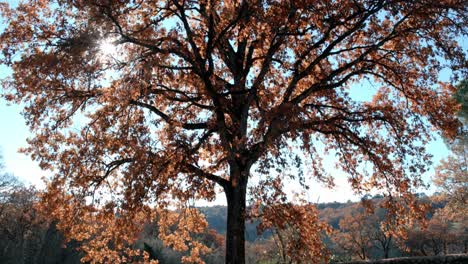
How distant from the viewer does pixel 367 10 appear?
10.2 meters

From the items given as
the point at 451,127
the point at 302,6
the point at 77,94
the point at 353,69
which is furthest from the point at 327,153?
the point at 77,94

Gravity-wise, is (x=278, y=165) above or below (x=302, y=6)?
below

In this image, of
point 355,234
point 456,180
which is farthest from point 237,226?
point 355,234

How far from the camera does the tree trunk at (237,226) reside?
10086 mm

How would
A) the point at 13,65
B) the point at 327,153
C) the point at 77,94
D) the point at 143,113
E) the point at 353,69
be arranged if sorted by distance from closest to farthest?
the point at 13,65 → the point at 143,113 → the point at 77,94 → the point at 353,69 → the point at 327,153

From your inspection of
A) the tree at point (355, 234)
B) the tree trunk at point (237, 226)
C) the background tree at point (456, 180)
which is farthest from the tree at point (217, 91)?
the tree at point (355, 234)

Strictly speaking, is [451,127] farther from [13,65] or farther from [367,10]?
[13,65]

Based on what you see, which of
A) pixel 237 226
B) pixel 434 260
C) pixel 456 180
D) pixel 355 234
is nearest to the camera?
pixel 237 226

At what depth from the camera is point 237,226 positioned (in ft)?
33.6

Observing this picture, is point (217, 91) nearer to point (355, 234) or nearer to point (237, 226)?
point (237, 226)

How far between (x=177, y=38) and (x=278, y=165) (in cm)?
436

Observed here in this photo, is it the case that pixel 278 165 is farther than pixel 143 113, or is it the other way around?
pixel 143 113

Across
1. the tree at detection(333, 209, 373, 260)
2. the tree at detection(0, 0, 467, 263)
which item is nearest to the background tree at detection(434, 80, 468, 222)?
the tree at detection(333, 209, 373, 260)

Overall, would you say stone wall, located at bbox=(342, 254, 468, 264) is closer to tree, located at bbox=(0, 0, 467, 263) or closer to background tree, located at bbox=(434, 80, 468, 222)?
tree, located at bbox=(0, 0, 467, 263)
